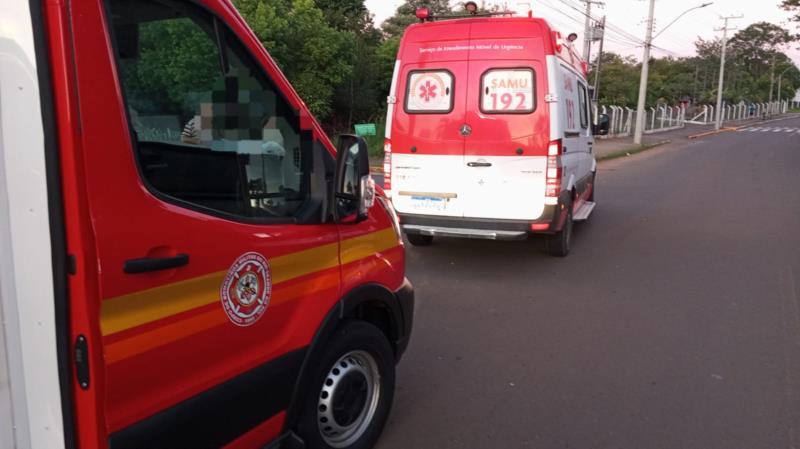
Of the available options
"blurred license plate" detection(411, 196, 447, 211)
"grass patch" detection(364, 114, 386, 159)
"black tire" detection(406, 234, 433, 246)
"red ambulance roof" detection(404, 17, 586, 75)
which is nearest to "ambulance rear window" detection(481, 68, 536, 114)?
"red ambulance roof" detection(404, 17, 586, 75)

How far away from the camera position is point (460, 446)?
3229 millimetres

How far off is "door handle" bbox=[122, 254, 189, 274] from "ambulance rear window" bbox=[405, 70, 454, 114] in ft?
15.9

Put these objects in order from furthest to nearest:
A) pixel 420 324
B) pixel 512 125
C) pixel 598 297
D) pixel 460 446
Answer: pixel 512 125
pixel 598 297
pixel 420 324
pixel 460 446

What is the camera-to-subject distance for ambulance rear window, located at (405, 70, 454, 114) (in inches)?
254

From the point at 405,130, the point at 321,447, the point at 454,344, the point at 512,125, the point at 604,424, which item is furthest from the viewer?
the point at 405,130

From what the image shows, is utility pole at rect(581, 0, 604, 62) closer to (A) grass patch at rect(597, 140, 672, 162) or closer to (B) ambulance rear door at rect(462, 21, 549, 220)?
(A) grass patch at rect(597, 140, 672, 162)

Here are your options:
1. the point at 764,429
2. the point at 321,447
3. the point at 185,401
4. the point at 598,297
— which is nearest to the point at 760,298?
the point at 598,297

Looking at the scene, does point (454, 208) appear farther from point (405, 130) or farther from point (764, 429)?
point (764, 429)

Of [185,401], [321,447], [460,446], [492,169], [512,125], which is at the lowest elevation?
[460,446]

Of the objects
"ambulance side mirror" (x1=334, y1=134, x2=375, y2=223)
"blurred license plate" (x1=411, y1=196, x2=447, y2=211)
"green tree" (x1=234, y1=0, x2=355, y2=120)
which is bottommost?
"blurred license plate" (x1=411, y1=196, x2=447, y2=211)

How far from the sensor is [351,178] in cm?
265

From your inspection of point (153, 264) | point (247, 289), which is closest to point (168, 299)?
point (153, 264)

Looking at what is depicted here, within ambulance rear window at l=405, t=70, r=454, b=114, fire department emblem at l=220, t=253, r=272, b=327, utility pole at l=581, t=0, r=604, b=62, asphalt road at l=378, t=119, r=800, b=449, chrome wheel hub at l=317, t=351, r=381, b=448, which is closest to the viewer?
fire department emblem at l=220, t=253, r=272, b=327

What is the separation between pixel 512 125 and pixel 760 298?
2837 mm
